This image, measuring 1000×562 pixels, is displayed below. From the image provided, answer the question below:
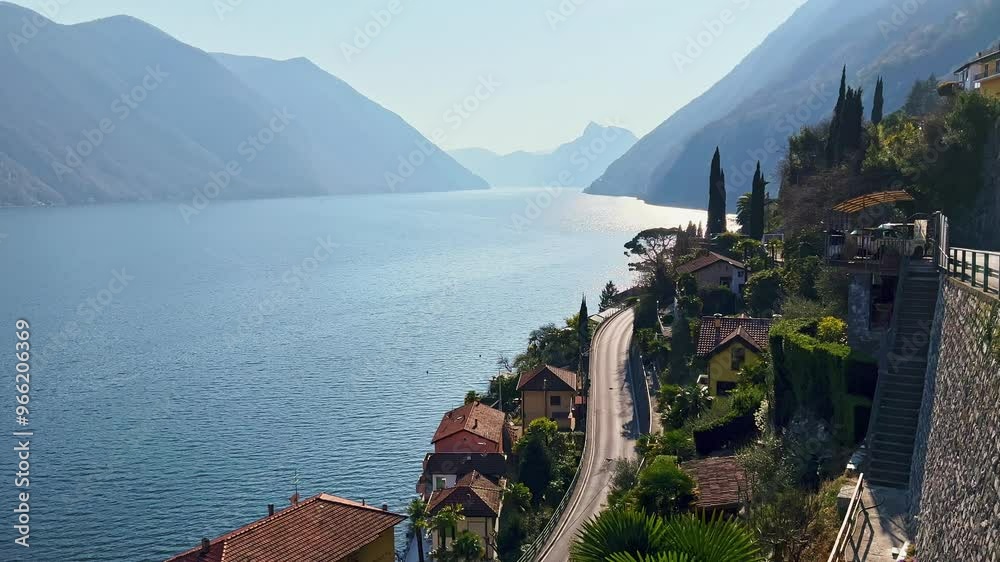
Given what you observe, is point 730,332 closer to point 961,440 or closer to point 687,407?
point 687,407

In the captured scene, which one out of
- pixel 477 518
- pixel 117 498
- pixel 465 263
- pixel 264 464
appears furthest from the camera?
pixel 465 263

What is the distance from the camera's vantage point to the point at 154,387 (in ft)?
238

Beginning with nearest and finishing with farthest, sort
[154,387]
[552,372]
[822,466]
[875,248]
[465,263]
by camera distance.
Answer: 1. [822,466]
2. [875,248]
3. [552,372]
4. [154,387]
5. [465,263]

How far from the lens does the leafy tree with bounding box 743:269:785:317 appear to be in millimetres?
48250

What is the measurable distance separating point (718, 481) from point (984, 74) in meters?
42.8

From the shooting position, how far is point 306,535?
85.3 feet

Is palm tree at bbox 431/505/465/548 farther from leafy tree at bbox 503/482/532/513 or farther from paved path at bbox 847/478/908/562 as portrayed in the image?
paved path at bbox 847/478/908/562

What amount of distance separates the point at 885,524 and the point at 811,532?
5.73 feet

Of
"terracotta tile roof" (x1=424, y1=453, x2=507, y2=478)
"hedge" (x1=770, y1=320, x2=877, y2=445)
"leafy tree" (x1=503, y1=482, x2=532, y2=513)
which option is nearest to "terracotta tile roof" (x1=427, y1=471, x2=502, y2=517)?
"leafy tree" (x1=503, y1=482, x2=532, y2=513)

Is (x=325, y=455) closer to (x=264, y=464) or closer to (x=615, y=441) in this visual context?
(x=264, y=464)

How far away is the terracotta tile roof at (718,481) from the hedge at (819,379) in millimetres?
2643

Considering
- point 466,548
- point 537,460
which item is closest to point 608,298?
point 537,460

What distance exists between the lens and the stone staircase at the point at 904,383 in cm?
1855

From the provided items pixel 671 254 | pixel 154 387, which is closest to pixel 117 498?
pixel 154 387
